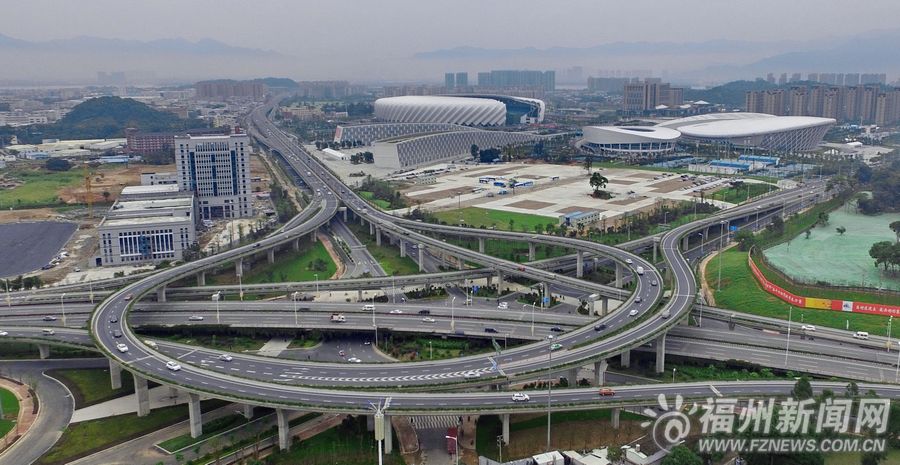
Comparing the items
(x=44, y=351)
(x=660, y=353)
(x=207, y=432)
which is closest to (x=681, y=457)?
(x=660, y=353)

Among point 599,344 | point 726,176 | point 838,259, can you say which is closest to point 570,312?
point 599,344

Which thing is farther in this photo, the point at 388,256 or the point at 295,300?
the point at 388,256

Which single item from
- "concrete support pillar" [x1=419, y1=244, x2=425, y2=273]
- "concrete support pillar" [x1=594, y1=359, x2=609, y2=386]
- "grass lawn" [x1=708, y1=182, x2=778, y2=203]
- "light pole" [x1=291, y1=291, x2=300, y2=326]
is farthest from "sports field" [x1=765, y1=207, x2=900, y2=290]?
"light pole" [x1=291, y1=291, x2=300, y2=326]

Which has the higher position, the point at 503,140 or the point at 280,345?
the point at 503,140

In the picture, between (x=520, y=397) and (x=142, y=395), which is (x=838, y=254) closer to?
(x=520, y=397)

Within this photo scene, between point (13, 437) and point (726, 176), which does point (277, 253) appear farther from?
point (726, 176)

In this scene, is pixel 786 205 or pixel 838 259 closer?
pixel 838 259
